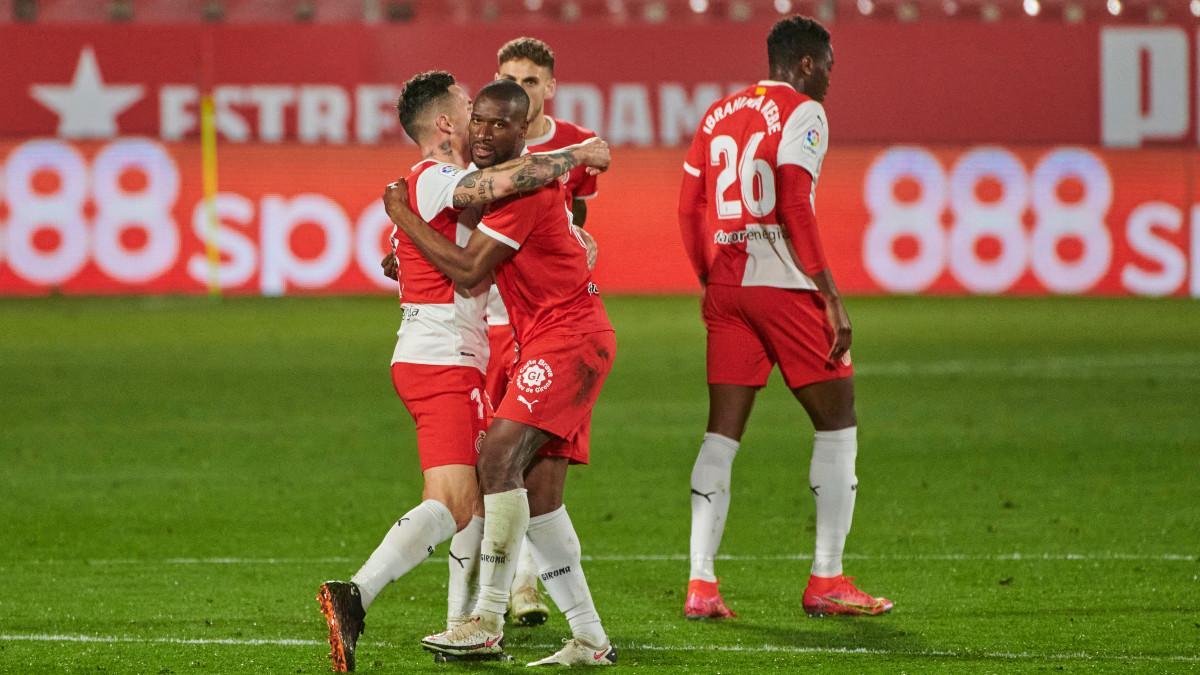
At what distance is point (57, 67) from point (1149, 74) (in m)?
13.6

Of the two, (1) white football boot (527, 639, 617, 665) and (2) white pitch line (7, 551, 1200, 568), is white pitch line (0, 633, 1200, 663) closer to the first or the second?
(1) white football boot (527, 639, 617, 665)

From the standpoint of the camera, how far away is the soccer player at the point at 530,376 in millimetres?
5617

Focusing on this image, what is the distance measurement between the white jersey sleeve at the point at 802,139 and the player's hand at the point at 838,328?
46 centimetres

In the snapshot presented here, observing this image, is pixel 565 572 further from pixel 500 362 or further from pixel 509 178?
pixel 509 178

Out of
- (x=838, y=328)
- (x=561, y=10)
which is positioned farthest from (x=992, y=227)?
(x=838, y=328)

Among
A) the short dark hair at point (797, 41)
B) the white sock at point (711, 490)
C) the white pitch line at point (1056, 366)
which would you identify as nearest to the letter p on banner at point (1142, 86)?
the white pitch line at point (1056, 366)

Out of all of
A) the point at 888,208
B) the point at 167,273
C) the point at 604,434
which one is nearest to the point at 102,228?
the point at 167,273

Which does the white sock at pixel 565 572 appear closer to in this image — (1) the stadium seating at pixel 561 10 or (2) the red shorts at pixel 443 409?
(2) the red shorts at pixel 443 409

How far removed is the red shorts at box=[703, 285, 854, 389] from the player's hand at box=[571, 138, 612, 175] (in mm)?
922

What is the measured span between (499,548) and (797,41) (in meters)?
2.28

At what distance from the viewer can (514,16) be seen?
83.7 feet

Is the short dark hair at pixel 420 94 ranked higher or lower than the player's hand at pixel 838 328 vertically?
higher

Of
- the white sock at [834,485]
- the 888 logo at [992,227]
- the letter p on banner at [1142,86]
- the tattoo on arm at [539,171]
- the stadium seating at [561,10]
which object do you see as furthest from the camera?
the stadium seating at [561,10]

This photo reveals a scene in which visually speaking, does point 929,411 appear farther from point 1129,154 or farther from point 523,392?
point 1129,154
